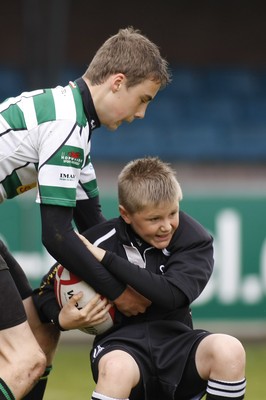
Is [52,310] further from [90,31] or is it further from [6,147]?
[90,31]

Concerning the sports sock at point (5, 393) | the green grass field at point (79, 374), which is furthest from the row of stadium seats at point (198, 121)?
the sports sock at point (5, 393)

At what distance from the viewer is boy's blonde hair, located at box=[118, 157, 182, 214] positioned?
491cm

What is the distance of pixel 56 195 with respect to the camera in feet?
15.5

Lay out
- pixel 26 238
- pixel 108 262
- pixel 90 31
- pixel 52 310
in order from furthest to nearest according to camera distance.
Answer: pixel 90 31 → pixel 26 238 → pixel 52 310 → pixel 108 262

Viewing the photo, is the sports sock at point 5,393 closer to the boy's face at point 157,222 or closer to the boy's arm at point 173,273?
the boy's arm at point 173,273

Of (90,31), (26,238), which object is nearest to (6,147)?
(26,238)

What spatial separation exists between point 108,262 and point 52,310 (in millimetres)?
472

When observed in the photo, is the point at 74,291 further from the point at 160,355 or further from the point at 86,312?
the point at 160,355

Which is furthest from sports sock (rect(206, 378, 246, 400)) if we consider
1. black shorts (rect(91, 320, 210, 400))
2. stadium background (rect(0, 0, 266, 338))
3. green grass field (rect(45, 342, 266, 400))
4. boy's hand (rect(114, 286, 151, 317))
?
stadium background (rect(0, 0, 266, 338))

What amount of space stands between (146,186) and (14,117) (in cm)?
65

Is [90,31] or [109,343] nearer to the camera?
[109,343]

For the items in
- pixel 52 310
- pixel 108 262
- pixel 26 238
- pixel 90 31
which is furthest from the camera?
pixel 90 31

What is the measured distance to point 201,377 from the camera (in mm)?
4879

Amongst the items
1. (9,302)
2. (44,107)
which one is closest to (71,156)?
(44,107)
